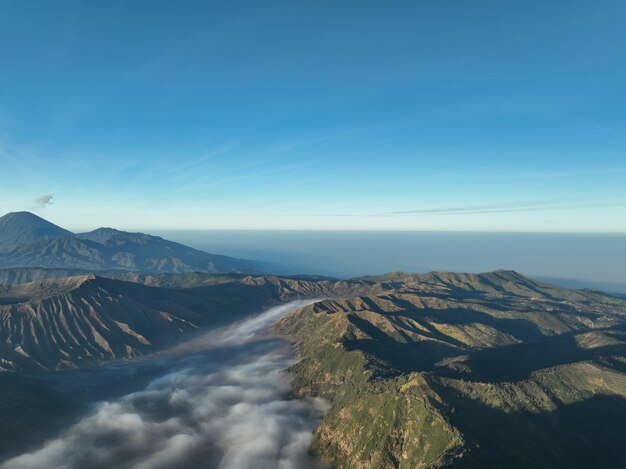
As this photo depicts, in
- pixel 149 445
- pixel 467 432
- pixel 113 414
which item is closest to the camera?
pixel 467 432

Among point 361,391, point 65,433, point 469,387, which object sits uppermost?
point 469,387

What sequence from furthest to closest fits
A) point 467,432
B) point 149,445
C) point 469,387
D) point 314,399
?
point 314,399
point 469,387
point 149,445
point 467,432

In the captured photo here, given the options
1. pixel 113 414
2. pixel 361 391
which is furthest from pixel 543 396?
pixel 113 414

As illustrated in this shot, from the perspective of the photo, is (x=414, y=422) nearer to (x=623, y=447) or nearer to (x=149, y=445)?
(x=623, y=447)

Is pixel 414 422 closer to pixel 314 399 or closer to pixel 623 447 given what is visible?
pixel 314 399

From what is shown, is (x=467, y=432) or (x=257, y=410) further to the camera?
(x=257, y=410)

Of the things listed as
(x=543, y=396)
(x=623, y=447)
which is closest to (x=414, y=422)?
(x=543, y=396)

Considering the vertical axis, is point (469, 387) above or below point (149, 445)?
above
